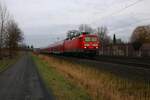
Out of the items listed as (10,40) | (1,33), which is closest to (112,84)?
(1,33)

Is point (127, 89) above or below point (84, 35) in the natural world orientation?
below

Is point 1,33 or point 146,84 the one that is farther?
point 1,33

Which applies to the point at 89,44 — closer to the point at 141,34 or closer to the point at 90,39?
the point at 90,39

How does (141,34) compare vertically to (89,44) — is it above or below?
above

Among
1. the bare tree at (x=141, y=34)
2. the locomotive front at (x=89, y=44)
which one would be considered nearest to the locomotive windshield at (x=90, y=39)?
the locomotive front at (x=89, y=44)

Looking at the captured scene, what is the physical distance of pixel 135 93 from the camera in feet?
43.0

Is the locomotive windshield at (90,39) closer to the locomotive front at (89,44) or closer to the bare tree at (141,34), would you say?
the locomotive front at (89,44)

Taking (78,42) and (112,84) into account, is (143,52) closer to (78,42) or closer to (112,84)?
(78,42)

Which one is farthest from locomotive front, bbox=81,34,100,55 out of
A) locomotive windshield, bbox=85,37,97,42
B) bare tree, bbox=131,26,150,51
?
bare tree, bbox=131,26,150,51

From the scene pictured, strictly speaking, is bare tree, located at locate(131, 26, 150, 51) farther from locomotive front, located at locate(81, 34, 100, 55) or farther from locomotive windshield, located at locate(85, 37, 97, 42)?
locomotive front, located at locate(81, 34, 100, 55)

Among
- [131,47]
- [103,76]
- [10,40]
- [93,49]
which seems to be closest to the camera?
[103,76]

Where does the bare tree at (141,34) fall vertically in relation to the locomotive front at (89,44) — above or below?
above

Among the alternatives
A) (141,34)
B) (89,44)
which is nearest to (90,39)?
(89,44)

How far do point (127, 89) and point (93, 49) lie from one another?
27.3 meters
